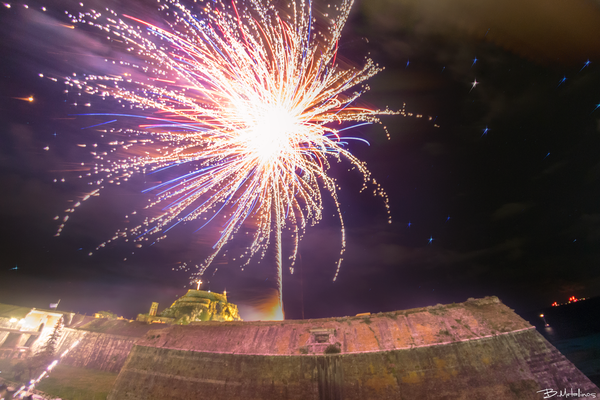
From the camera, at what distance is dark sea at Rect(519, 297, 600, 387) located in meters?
35.8

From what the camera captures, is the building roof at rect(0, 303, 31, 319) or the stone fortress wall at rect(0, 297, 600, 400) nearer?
the stone fortress wall at rect(0, 297, 600, 400)

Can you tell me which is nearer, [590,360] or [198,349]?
[198,349]

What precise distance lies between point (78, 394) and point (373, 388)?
2286 centimetres

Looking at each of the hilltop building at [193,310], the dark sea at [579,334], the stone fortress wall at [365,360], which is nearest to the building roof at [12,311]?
the hilltop building at [193,310]

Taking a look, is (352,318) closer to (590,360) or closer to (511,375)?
(511,375)

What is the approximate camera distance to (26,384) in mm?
21156

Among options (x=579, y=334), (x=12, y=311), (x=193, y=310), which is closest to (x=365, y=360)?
(x=193, y=310)

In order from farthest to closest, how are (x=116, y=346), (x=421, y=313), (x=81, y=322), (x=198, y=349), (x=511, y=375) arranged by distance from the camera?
(x=81, y=322) < (x=116, y=346) < (x=198, y=349) < (x=421, y=313) < (x=511, y=375)

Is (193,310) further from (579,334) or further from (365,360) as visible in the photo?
(579,334)

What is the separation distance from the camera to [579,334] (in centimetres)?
6309

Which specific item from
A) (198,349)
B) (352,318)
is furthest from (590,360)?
(198,349)

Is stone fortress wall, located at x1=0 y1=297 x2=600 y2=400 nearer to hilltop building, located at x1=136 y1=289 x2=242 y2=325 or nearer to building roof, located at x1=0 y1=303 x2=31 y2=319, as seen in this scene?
hilltop building, located at x1=136 y1=289 x2=242 y2=325

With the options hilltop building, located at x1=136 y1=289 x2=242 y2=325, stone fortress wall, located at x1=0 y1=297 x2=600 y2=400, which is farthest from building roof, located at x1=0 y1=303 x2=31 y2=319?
stone fortress wall, located at x1=0 y1=297 x2=600 y2=400

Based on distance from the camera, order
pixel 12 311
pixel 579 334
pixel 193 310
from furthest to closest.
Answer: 1. pixel 579 334
2. pixel 12 311
3. pixel 193 310
